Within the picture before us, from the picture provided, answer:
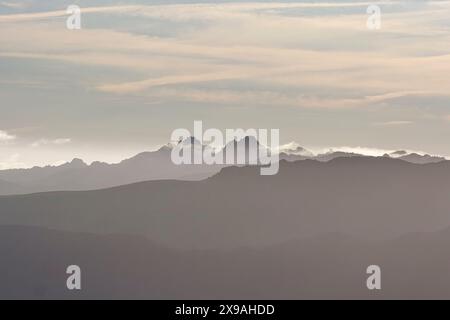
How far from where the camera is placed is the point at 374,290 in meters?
198
